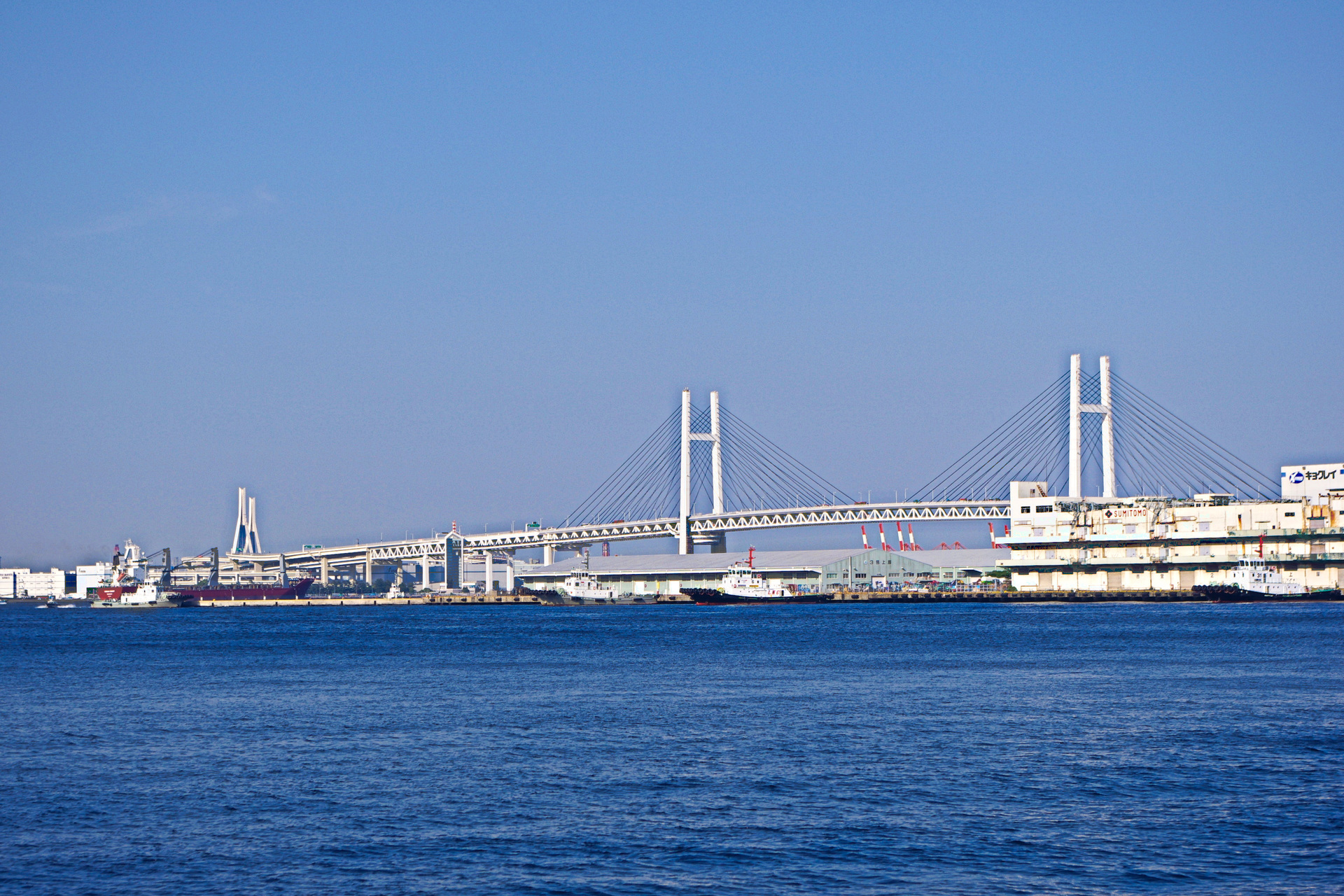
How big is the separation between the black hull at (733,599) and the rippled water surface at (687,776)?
165 ft

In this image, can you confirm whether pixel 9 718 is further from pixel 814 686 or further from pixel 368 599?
pixel 368 599

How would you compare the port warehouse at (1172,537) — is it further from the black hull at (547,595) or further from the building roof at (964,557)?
the black hull at (547,595)

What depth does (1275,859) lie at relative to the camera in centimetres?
1302

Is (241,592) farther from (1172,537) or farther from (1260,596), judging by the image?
(1260,596)

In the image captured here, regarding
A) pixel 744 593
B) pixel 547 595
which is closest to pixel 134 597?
pixel 547 595

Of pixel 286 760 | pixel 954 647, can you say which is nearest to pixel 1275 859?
pixel 286 760

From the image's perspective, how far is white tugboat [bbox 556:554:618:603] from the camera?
333 ft

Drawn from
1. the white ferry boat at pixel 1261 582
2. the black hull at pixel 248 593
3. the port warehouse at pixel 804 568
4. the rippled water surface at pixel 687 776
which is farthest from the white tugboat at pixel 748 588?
the rippled water surface at pixel 687 776

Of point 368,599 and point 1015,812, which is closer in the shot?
point 1015,812

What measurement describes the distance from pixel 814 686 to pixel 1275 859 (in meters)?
16.5

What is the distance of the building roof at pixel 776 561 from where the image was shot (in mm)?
100062

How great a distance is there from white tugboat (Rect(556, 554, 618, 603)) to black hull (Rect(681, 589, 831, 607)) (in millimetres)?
11967

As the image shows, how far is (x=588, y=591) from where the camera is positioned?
102312 mm

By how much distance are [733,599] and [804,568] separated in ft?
43.8
